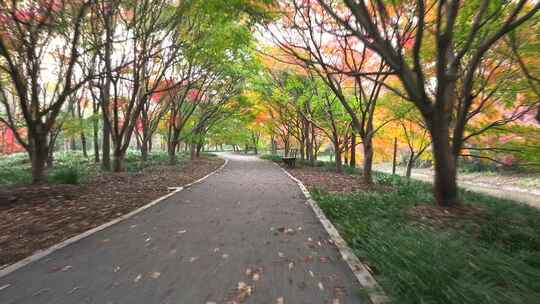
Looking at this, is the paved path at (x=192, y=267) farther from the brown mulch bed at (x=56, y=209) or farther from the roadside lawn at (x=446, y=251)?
the brown mulch bed at (x=56, y=209)

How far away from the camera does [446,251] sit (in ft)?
10.9

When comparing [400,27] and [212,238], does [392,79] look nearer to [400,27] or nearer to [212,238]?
[400,27]

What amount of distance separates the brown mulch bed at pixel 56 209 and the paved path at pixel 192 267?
0.67 m

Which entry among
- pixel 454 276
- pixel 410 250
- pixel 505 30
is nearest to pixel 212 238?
pixel 410 250

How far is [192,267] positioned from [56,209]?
475 centimetres

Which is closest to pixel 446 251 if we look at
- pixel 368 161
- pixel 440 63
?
pixel 440 63

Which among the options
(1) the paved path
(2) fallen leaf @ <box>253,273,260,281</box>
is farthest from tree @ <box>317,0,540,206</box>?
(2) fallen leaf @ <box>253,273,260,281</box>

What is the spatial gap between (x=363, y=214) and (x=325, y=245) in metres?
1.77

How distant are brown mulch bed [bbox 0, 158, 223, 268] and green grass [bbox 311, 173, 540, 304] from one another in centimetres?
481

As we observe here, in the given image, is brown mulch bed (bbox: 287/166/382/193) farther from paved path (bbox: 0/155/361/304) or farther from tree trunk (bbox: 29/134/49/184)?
tree trunk (bbox: 29/134/49/184)

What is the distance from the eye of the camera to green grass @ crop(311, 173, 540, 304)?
254 centimetres

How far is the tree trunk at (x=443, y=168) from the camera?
18.6ft

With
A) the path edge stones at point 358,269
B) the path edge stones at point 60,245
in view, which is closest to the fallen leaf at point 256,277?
the path edge stones at point 358,269

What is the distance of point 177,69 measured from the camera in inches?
688
